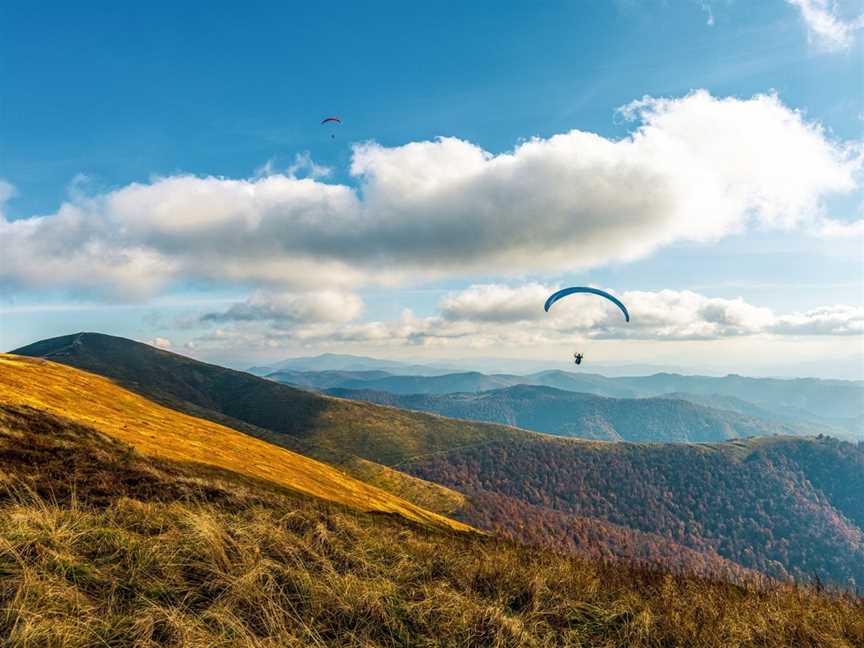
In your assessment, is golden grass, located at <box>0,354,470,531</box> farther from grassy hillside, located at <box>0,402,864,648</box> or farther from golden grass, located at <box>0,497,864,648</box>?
golden grass, located at <box>0,497,864,648</box>

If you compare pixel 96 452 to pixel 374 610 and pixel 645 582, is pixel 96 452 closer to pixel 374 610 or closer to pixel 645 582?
pixel 374 610

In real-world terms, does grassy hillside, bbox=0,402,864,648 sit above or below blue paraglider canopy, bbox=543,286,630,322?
below

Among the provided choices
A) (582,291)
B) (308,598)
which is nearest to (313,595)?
(308,598)

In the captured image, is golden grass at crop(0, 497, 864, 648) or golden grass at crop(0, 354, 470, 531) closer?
golden grass at crop(0, 497, 864, 648)

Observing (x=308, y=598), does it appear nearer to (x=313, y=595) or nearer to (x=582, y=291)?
(x=313, y=595)

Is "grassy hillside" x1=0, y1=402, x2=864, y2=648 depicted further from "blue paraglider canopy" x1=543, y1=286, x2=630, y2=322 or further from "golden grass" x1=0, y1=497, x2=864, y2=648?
"blue paraglider canopy" x1=543, y1=286, x2=630, y2=322

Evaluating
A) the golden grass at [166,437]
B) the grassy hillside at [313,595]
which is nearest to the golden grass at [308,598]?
the grassy hillside at [313,595]

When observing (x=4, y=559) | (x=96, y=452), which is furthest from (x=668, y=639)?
A: (x=96, y=452)

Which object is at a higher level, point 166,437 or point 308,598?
point 308,598

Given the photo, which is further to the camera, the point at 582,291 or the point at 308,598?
the point at 582,291

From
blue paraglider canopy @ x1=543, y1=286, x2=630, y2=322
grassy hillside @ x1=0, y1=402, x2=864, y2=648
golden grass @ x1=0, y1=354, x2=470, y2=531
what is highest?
blue paraglider canopy @ x1=543, y1=286, x2=630, y2=322

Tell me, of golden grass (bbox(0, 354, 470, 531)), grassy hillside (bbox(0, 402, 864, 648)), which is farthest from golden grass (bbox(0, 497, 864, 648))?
golden grass (bbox(0, 354, 470, 531))
